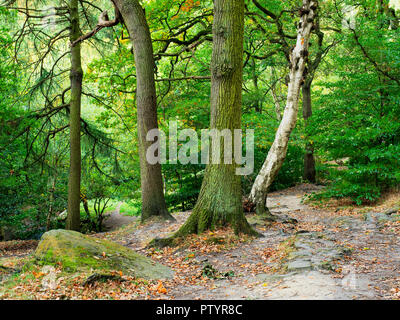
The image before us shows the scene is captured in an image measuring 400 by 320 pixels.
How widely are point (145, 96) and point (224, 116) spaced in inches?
109

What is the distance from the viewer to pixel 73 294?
147 inches

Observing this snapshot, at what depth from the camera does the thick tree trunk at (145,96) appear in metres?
8.46

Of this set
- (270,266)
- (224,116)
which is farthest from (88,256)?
(224,116)

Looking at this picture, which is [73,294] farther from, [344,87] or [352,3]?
[352,3]

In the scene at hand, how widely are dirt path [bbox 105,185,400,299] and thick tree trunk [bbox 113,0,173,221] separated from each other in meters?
1.05

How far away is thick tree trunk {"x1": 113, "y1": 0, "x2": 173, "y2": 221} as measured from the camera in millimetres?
8461

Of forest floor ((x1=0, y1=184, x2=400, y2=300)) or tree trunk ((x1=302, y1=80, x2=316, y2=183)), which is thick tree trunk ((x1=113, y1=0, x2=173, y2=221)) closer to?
forest floor ((x1=0, y1=184, x2=400, y2=300))

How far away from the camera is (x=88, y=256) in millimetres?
4535

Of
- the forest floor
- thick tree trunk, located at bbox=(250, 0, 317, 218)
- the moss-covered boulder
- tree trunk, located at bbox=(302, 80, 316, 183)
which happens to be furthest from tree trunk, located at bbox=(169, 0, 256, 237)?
tree trunk, located at bbox=(302, 80, 316, 183)

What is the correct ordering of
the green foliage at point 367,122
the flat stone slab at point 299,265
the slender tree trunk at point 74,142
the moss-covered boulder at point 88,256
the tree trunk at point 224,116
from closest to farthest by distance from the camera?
the moss-covered boulder at point 88,256
the flat stone slab at point 299,265
the tree trunk at point 224,116
the green foliage at point 367,122
the slender tree trunk at point 74,142

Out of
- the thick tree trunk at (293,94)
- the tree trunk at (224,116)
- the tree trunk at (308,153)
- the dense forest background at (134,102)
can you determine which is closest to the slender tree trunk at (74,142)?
the dense forest background at (134,102)

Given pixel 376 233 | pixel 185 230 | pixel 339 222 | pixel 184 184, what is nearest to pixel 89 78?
pixel 184 184

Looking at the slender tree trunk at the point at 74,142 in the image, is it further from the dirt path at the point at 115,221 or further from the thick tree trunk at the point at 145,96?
the dirt path at the point at 115,221

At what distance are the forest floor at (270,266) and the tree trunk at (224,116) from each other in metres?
0.30
